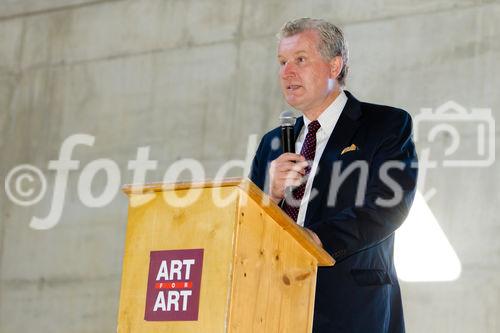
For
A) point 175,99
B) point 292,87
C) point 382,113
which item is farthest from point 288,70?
point 175,99

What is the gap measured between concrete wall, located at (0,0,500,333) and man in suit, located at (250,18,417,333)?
202 cm

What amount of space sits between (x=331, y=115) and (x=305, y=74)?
0.46ft

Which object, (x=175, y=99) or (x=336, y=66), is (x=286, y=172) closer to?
(x=336, y=66)

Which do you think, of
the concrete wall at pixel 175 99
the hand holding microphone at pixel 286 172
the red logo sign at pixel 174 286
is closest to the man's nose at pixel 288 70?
the hand holding microphone at pixel 286 172

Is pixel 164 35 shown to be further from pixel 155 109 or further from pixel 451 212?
pixel 451 212

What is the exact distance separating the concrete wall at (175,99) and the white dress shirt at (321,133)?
79.9 inches

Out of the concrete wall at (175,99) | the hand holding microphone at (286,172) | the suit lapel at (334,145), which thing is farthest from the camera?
the concrete wall at (175,99)

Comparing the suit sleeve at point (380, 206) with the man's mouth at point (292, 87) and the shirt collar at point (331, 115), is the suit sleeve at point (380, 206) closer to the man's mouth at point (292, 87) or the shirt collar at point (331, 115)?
the shirt collar at point (331, 115)

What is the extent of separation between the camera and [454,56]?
4977 millimetres

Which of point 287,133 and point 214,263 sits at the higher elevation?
point 287,133

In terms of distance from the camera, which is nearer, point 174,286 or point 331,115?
point 174,286

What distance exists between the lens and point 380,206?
252cm

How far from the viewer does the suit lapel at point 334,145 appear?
104 inches

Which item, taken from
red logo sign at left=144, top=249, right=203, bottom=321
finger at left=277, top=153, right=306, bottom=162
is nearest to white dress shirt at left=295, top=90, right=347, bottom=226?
finger at left=277, top=153, right=306, bottom=162
